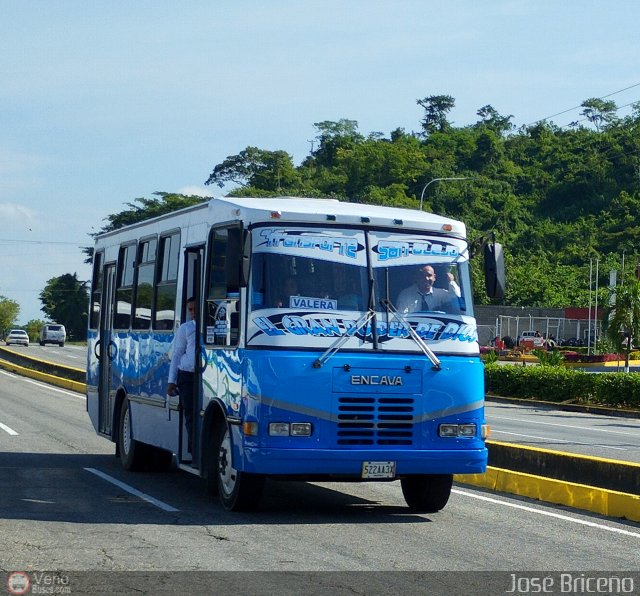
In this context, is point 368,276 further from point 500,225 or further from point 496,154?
point 496,154

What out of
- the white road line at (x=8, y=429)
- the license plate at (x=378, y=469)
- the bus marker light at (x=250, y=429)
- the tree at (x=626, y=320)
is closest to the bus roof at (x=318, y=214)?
the bus marker light at (x=250, y=429)

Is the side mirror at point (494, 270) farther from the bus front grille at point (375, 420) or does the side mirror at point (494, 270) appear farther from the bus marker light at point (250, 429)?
the bus marker light at point (250, 429)

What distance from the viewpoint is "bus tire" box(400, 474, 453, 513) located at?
11867 millimetres

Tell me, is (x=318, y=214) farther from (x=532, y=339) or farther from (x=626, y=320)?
(x=532, y=339)

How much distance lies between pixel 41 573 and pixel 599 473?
683 centimetres

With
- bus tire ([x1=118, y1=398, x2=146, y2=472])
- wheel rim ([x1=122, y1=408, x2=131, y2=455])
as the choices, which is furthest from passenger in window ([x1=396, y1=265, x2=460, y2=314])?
wheel rim ([x1=122, y1=408, x2=131, y2=455])

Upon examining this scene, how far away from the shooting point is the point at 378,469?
11.0m

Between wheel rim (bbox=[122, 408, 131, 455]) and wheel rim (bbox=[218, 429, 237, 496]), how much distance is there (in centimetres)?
385

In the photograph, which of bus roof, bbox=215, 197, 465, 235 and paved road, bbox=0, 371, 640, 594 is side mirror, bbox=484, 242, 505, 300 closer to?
bus roof, bbox=215, 197, 465, 235

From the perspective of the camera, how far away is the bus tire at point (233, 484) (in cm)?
1124

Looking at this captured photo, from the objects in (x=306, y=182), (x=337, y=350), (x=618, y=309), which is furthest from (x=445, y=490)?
(x=306, y=182)

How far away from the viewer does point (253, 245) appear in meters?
11.2

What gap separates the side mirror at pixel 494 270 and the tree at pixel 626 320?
3250 cm

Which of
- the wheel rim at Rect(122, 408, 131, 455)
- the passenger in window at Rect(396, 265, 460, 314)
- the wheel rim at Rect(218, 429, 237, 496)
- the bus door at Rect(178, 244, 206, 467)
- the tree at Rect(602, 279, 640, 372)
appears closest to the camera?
the wheel rim at Rect(218, 429, 237, 496)
